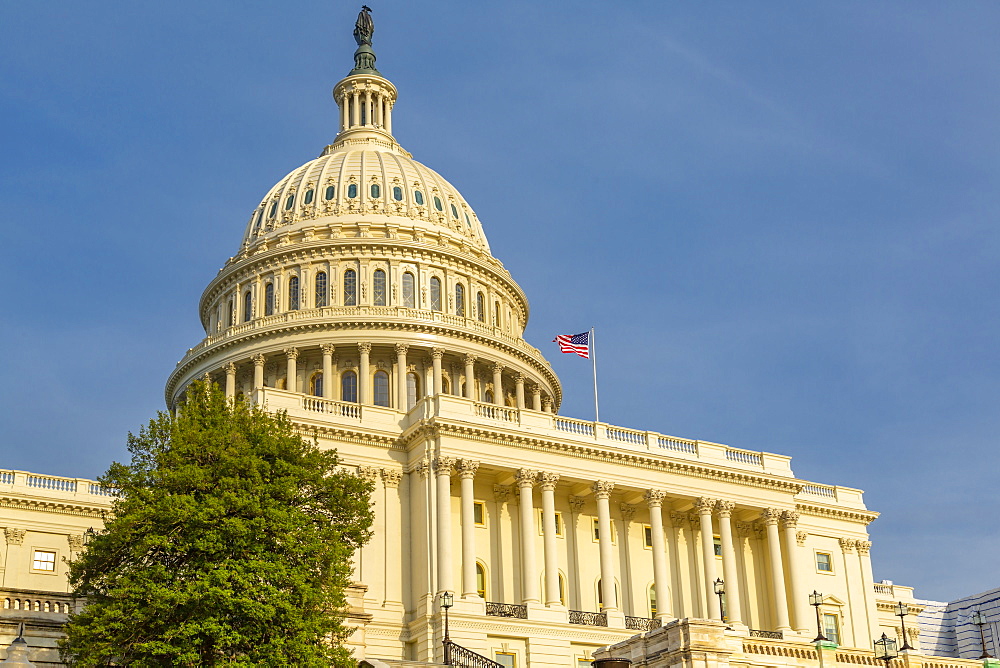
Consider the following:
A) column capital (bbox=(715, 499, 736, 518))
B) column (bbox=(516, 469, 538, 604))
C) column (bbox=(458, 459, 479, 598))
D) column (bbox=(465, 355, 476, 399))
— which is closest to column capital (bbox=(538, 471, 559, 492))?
column (bbox=(516, 469, 538, 604))

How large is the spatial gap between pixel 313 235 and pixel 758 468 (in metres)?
38.5

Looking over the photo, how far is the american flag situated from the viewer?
257ft

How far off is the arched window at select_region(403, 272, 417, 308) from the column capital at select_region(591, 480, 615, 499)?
2818 centimetres

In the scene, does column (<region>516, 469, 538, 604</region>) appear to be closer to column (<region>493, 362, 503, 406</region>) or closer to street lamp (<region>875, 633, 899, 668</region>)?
street lamp (<region>875, 633, 899, 668</region>)

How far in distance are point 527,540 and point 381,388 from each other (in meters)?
25.0

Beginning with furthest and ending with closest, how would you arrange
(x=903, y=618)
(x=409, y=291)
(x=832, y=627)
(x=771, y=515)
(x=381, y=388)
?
(x=409, y=291), (x=381, y=388), (x=832, y=627), (x=771, y=515), (x=903, y=618)

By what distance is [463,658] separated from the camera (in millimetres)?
53344

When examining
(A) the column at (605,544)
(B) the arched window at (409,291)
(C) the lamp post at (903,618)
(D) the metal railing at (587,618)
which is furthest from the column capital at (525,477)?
(B) the arched window at (409,291)

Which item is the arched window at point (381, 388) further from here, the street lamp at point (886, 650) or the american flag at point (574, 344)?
the street lamp at point (886, 650)

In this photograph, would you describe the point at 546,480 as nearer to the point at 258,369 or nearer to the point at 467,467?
the point at 467,467

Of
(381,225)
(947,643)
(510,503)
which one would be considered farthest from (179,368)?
(947,643)

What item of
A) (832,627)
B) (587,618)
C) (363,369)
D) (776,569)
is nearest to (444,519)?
(587,618)

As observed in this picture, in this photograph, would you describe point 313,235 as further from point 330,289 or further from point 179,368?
point 179,368

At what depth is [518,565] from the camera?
6688 cm
